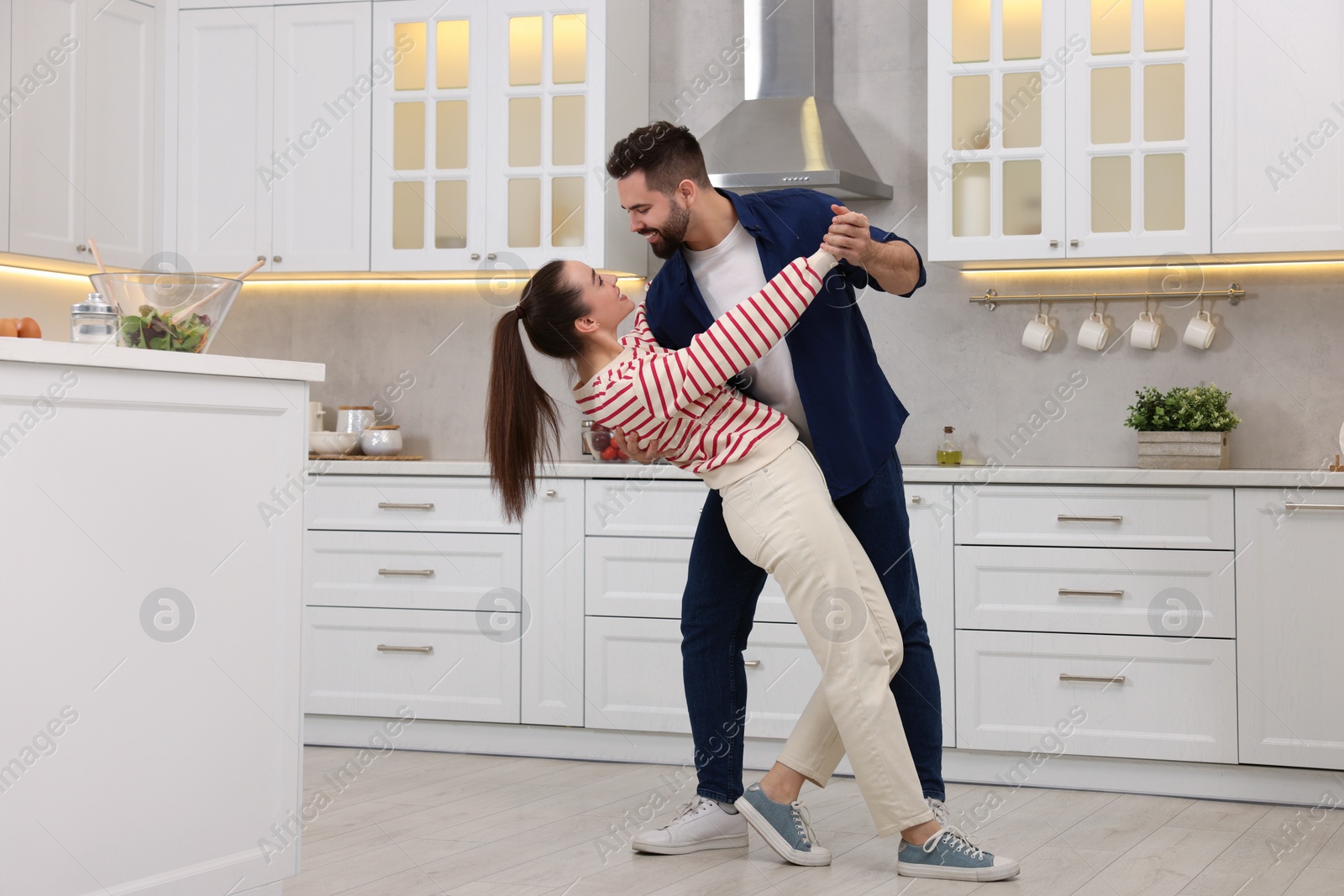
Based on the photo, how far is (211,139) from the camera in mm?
3969

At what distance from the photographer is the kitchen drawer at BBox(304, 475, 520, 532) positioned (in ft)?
11.4

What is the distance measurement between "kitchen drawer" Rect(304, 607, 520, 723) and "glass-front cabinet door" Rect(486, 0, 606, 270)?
108 cm

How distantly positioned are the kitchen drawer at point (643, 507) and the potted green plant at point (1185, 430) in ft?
3.77

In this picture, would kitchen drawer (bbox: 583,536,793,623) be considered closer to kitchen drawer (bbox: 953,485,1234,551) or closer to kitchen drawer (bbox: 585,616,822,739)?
kitchen drawer (bbox: 585,616,822,739)

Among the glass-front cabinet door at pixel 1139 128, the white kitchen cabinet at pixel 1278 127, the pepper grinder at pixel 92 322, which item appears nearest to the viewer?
the pepper grinder at pixel 92 322

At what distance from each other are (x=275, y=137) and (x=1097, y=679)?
2.83 meters

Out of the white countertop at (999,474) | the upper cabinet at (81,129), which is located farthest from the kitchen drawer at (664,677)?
the upper cabinet at (81,129)

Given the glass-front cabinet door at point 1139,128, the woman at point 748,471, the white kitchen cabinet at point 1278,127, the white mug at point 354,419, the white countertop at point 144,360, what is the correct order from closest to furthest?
the white countertop at point 144,360 → the woman at point 748,471 → the white kitchen cabinet at point 1278,127 → the glass-front cabinet door at point 1139,128 → the white mug at point 354,419

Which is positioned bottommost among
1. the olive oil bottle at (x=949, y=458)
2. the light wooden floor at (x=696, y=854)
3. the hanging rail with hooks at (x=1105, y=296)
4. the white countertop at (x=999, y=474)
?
the light wooden floor at (x=696, y=854)

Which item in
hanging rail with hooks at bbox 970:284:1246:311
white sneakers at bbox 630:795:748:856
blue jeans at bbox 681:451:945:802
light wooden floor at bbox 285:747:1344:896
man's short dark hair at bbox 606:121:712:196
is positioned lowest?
light wooden floor at bbox 285:747:1344:896

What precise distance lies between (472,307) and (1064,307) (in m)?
1.83

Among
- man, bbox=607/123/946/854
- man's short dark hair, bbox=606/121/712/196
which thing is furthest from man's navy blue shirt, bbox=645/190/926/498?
man's short dark hair, bbox=606/121/712/196

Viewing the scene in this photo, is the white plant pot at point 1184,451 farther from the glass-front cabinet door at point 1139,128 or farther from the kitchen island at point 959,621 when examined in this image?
the glass-front cabinet door at point 1139,128

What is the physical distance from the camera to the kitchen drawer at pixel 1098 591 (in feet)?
9.86
